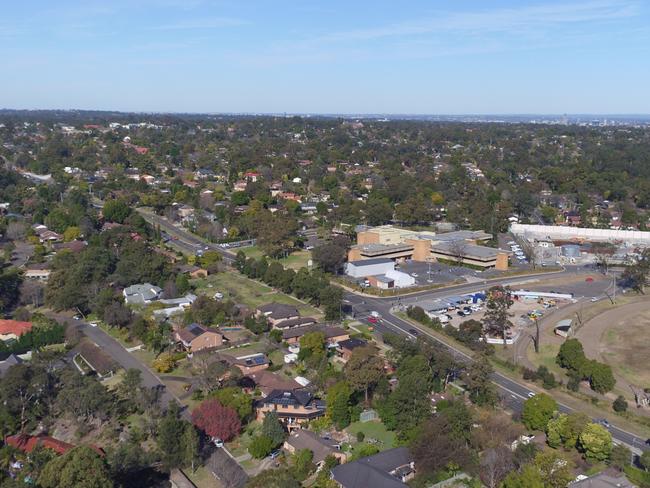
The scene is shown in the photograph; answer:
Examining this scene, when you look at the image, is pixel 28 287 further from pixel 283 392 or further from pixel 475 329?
pixel 475 329

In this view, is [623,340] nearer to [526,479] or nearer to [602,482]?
[602,482]

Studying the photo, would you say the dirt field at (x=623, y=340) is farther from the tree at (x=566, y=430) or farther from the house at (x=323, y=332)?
the house at (x=323, y=332)

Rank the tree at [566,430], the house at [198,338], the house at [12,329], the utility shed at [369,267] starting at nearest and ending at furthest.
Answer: the tree at [566,430] → the house at [198,338] → the house at [12,329] → the utility shed at [369,267]

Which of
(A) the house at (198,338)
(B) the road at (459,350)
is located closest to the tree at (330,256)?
(B) the road at (459,350)

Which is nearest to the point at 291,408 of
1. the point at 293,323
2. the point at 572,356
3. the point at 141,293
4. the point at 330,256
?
the point at 293,323

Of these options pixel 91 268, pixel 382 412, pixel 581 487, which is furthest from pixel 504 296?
pixel 91 268
